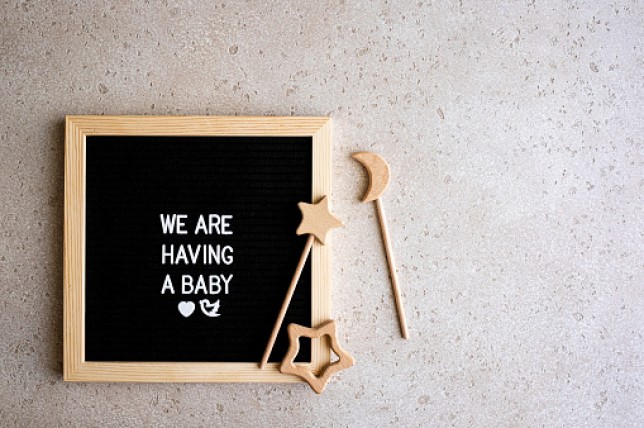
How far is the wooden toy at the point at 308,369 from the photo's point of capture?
1.12 metres

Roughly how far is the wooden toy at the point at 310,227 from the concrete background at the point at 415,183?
0.16 feet

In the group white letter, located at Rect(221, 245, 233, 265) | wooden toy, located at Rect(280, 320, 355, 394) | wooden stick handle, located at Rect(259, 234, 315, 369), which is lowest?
wooden toy, located at Rect(280, 320, 355, 394)

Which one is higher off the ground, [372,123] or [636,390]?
[372,123]

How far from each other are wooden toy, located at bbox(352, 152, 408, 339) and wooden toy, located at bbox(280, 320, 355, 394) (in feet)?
0.43

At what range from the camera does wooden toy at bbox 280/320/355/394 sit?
3.66 ft

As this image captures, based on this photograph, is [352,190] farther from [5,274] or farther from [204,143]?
[5,274]

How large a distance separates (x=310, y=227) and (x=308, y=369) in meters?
0.27

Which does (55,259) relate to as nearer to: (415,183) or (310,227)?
(310,227)

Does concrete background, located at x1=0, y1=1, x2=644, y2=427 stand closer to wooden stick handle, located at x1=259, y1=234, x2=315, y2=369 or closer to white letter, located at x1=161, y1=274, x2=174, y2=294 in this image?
wooden stick handle, located at x1=259, y1=234, x2=315, y2=369

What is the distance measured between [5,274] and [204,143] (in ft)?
1.56

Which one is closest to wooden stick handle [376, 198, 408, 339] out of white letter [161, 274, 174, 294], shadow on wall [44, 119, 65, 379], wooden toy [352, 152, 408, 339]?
wooden toy [352, 152, 408, 339]

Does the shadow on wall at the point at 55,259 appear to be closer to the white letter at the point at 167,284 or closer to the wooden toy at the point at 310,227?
the white letter at the point at 167,284

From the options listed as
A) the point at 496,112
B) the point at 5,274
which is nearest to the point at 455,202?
the point at 496,112

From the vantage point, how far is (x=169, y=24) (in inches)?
45.6
